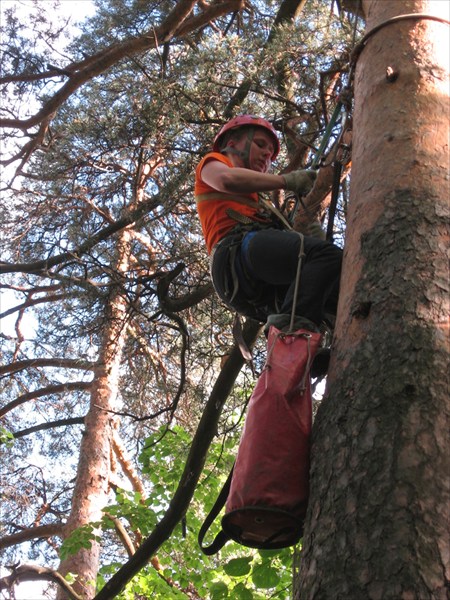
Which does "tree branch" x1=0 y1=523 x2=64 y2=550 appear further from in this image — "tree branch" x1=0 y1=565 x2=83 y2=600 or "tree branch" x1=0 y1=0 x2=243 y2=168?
"tree branch" x1=0 y1=0 x2=243 y2=168

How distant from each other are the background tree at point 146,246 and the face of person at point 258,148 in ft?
1.17

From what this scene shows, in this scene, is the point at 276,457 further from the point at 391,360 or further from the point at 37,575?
the point at 37,575

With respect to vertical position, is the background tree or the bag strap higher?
the background tree

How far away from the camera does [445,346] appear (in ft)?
5.00

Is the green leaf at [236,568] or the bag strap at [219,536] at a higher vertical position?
the bag strap at [219,536]

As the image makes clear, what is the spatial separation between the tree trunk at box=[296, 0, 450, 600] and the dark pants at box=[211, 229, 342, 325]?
17.4 inches

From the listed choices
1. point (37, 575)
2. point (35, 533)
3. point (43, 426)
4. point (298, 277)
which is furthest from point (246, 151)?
point (35, 533)

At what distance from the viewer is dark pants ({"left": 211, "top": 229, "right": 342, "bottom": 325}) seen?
2.39m

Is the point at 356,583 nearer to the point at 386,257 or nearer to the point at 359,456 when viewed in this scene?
the point at 359,456

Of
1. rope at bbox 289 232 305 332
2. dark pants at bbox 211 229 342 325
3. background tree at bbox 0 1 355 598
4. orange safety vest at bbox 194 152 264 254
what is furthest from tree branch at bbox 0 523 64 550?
rope at bbox 289 232 305 332

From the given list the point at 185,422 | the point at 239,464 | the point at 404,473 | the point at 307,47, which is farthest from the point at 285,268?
the point at 185,422

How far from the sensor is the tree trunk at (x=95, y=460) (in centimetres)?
734

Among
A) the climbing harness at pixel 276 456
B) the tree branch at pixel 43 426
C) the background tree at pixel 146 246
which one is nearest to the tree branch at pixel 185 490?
the background tree at pixel 146 246

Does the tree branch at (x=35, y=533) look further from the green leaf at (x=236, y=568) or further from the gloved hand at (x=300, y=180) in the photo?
the gloved hand at (x=300, y=180)
